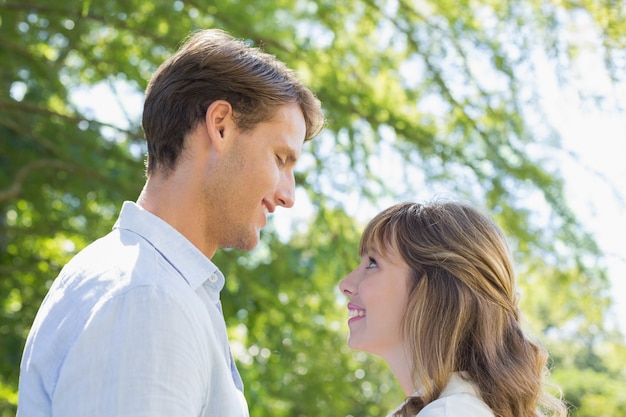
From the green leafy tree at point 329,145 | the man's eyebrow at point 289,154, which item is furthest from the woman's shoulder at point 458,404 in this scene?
the green leafy tree at point 329,145

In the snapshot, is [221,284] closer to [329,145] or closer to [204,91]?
[204,91]

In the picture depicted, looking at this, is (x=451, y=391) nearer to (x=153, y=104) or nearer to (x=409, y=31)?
(x=153, y=104)

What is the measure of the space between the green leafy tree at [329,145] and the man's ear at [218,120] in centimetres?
276

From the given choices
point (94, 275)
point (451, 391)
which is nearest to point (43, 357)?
point (94, 275)

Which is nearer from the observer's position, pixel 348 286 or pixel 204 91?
pixel 204 91

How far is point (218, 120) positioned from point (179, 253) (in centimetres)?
32

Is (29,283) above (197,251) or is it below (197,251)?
below

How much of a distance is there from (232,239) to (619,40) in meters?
3.23

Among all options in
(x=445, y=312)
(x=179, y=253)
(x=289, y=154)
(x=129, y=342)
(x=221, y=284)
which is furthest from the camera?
(x=445, y=312)

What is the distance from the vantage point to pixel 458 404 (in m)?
1.98

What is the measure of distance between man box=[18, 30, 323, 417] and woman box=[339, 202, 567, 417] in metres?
0.40

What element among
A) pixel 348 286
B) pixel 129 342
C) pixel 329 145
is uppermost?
pixel 129 342

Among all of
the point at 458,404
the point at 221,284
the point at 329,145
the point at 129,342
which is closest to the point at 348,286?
the point at 458,404

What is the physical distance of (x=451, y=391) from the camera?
2.06 meters
